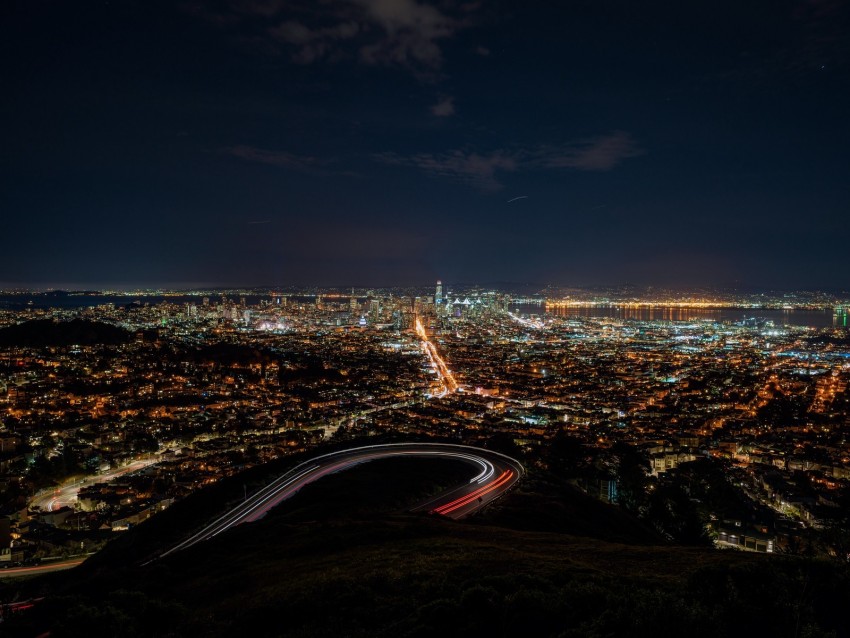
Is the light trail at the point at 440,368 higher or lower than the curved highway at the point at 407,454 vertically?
lower

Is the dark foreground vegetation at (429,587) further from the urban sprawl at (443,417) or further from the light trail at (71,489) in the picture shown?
the light trail at (71,489)

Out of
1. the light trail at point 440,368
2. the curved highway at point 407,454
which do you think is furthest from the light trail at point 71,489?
the light trail at point 440,368

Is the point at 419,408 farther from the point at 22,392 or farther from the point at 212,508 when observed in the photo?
the point at 22,392

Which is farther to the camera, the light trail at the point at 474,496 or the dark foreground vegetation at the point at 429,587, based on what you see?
the light trail at the point at 474,496

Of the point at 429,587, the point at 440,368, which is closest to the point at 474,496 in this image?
the point at 429,587

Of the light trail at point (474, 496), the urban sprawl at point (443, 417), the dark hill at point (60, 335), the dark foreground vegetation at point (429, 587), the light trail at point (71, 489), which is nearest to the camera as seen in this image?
the dark foreground vegetation at point (429, 587)

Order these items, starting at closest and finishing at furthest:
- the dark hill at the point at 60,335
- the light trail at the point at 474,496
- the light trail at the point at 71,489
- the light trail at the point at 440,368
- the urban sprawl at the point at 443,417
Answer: the light trail at the point at 474,496 → the urban sprawl at the point at 443,417 → the light trail at the point at 71,489 → the light trail at the point at 440,368 → the dark hill at the point at 60,335
